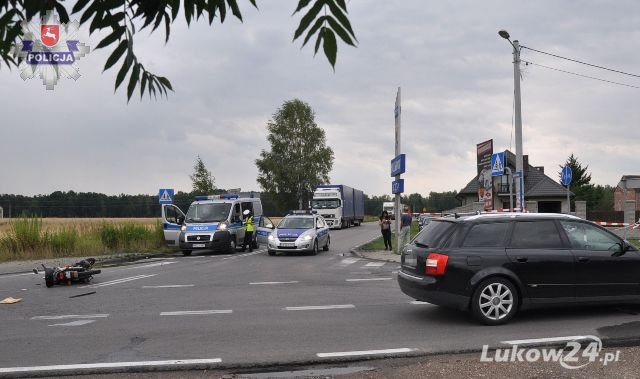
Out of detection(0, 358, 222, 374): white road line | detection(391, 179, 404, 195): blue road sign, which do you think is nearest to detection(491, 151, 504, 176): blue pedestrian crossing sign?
detection(391, 179, 404, 195): blue road sign

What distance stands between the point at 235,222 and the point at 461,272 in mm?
16613

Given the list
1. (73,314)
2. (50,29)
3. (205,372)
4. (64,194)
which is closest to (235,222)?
(73,314)

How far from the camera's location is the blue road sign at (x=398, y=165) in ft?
68.5

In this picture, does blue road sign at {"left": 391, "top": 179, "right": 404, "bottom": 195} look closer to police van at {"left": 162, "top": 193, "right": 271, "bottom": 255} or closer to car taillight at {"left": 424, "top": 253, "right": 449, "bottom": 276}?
police van at {"left": 162, "top": 193, "right": 271, "bottom": 255}

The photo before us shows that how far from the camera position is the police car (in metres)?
21.5

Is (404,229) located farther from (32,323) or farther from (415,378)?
(415,378)

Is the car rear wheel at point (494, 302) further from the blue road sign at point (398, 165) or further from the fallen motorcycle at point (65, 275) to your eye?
the blue road sign at point (398, 165)

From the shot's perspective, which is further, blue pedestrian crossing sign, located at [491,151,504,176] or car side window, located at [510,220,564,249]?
blue pedestrian crossing sign, located at [491,151,504,176]

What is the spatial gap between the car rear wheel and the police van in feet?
50.3

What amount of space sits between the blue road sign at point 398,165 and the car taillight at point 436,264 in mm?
13193

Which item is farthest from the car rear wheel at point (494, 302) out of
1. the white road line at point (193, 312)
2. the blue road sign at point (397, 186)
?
the blue road sign at point (397, 186)

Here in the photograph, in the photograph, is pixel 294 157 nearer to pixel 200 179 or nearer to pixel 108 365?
pixel 200 179

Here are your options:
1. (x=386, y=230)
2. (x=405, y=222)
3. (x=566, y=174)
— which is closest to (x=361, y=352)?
(x=566, y=174)

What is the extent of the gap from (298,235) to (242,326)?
13.6m
